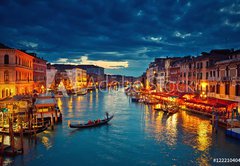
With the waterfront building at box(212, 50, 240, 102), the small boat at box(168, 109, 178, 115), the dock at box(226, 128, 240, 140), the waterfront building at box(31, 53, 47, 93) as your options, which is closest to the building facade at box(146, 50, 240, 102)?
the waterfront building at box(212, 50, 240, 102)

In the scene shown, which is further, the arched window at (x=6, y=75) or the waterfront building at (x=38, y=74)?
the waterfront building at (x=38, y=74)

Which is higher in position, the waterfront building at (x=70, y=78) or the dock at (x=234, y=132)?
the waterfront building at (x=70, y=78)

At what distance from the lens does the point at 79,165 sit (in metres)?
16.6

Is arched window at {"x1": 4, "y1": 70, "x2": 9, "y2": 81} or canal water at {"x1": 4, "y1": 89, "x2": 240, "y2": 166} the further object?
arched window at {"x1": 4, "y1": 70, "x2": 9, "y2": 81}

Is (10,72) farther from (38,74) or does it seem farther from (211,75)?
(211,75)

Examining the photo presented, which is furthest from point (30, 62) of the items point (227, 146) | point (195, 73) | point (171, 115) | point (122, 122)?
point (227, 146)

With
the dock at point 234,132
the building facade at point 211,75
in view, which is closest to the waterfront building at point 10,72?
the dock at point 234,132

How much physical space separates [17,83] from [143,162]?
89.7 ft

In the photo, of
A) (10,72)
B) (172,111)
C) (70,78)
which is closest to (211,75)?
(172,111)

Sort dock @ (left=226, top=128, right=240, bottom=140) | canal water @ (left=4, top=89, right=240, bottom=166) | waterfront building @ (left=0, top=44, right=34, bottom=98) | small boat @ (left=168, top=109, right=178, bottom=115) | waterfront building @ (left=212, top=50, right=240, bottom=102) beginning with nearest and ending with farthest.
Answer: canal water @ (left=4, top=89, right=240, bottom=166), dock @ (left=226, top=128, right=240, bottom=140), waterfront building @ (left=212, top=50, right=240, bottom=102), waterfront building @ (left=0, top=44, right=34, bottom=98), small boat @ (left=168, top=109, right=178, bottom=115)

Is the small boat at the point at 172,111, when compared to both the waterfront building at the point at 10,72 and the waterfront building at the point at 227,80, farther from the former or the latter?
the waterfront building at the point at 10,72

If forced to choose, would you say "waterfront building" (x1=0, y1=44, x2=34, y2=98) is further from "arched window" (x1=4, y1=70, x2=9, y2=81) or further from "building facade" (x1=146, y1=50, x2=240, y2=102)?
"building facade" (x1=146, y1=50, x2=240, y2=102)

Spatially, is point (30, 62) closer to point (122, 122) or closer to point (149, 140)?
point (122, 122)

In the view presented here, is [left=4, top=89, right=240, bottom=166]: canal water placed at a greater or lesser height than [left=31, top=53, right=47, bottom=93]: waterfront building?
lesser
